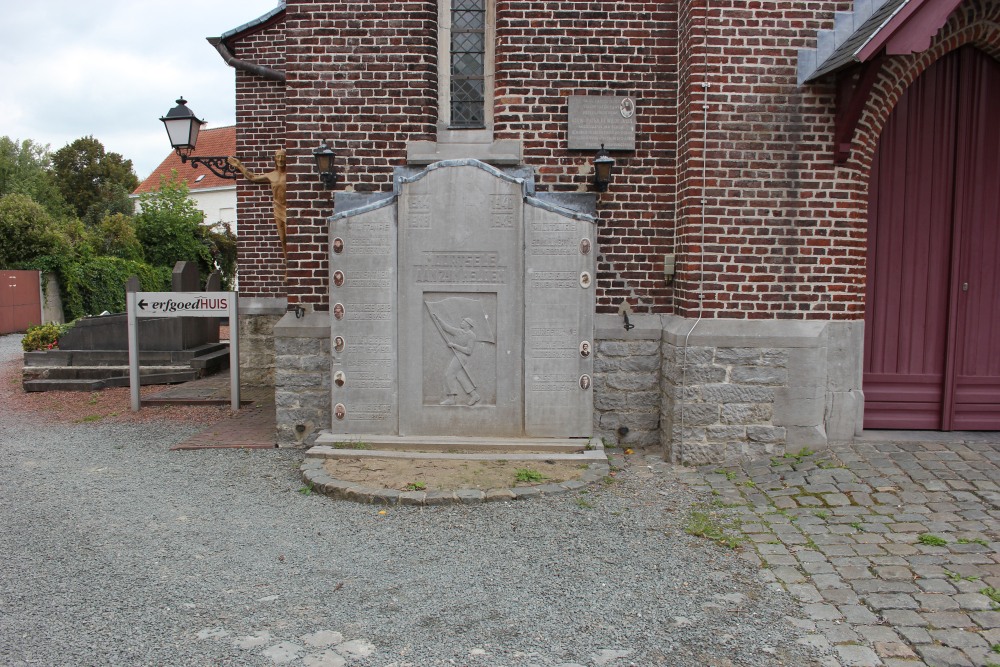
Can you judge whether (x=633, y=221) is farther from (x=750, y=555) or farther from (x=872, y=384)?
(x=750, y=555)

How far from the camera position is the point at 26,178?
37531 millimetres

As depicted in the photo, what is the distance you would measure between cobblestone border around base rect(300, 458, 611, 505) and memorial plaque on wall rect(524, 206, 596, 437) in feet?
2.71

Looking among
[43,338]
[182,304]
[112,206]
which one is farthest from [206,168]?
[182,304]

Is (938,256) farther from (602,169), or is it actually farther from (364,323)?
(364,323)

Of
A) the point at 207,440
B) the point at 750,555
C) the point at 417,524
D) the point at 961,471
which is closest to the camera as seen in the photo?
the point at 750,555

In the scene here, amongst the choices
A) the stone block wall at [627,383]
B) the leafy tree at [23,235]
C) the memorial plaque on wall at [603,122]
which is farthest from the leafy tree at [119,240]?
the stone block wall at [627,383]

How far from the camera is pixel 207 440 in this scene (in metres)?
7.21

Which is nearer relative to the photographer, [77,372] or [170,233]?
[77,372]

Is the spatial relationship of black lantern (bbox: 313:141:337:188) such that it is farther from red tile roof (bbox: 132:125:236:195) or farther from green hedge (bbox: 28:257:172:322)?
→ red tile roof (bbox: 132:125:236:195)

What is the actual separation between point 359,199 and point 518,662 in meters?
4.60

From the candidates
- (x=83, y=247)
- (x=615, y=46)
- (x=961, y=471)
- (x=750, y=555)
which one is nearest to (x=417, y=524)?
(x=750, y=555)

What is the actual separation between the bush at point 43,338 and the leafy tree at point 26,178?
81.7 feet

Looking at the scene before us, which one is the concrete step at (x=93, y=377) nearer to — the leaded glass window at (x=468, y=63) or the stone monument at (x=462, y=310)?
the stone monument at (x=462, y=310)

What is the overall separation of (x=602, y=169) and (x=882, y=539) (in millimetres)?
3668
